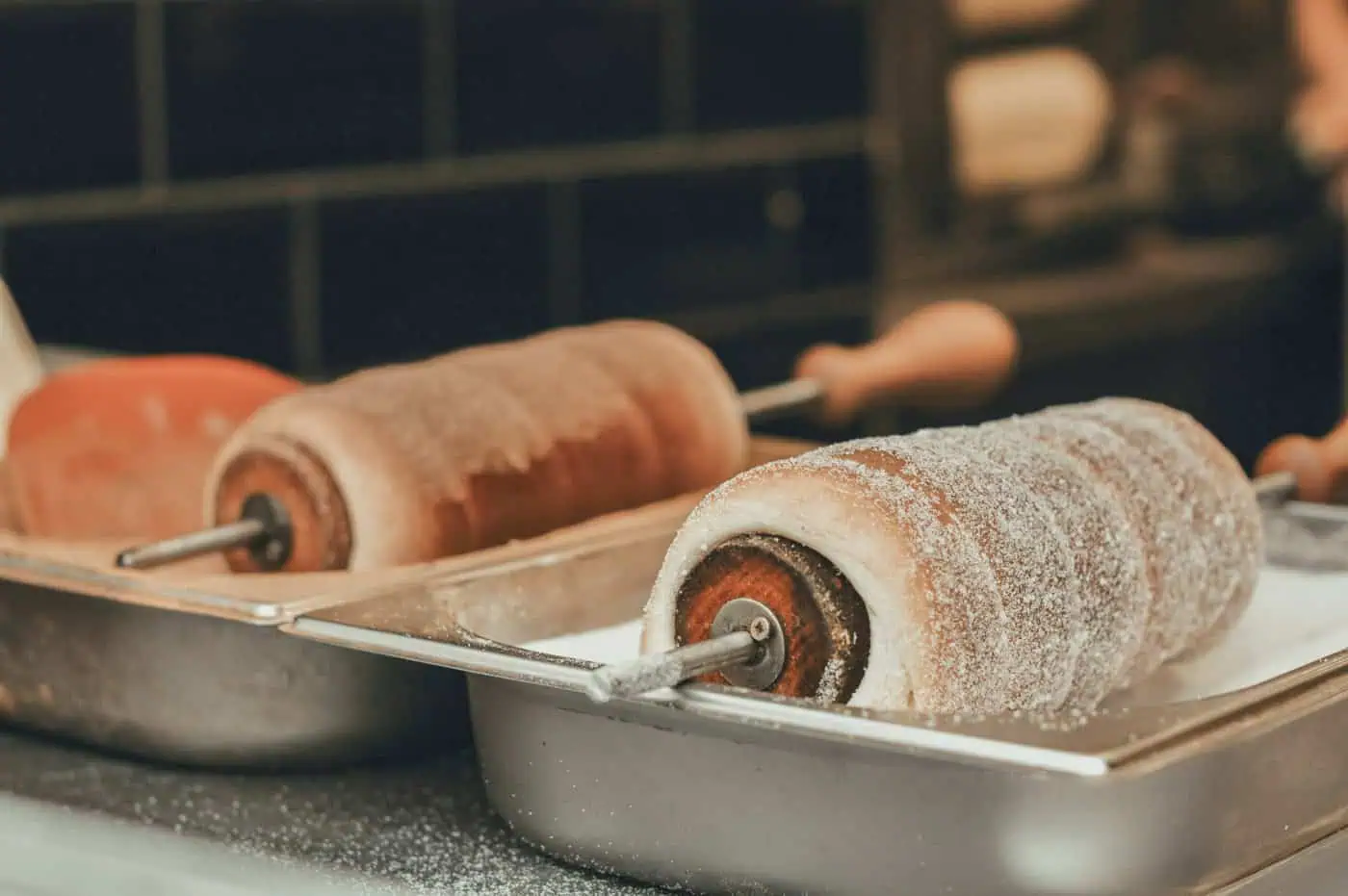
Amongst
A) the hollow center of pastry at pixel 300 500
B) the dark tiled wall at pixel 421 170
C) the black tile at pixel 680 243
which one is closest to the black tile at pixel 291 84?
the dark tiled wall at pixel 421 170

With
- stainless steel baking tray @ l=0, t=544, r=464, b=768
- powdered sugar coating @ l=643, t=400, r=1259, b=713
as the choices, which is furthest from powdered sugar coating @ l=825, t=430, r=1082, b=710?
stainless steel baking tray @ l=0, t=544, r=464, b=768

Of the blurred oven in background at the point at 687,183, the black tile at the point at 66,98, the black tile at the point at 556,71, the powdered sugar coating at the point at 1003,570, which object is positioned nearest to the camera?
the powdered sugar coating at the point at 1003,570

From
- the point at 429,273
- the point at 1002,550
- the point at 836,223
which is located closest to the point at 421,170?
the point at 429,273

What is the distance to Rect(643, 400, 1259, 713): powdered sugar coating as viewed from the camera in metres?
0.61

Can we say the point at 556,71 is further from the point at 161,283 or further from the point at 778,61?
the point at 161,283

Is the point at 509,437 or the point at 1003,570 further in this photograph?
the point at 509,437

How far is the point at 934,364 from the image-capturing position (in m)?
1.01

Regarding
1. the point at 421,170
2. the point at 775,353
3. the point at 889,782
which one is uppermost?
the point at 421,170

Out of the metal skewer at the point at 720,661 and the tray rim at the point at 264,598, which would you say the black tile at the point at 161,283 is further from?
the metal skewer at the point at 720,661

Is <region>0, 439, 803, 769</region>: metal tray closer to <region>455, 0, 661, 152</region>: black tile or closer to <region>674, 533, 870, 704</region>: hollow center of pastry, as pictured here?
<region>674, 533, 870, 704</region>: hollow center of pastry

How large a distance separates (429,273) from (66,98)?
16.5 inches

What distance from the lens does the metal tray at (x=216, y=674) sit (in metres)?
0.74

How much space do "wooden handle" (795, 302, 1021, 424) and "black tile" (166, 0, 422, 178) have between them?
0.90 metres

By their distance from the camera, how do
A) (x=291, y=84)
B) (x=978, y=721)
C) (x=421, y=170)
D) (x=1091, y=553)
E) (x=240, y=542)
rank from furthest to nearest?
(x=421, y=170)
(x=291, y=84)
(x=240, y=542)
(x=1091, y=553)
(x=978, y=721)
